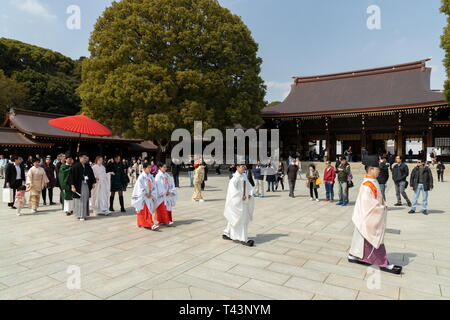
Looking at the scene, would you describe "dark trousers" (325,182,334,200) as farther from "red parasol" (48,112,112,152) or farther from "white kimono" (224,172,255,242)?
"red parasol" (48,112,112,152)

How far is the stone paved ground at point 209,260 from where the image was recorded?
3.68 metres

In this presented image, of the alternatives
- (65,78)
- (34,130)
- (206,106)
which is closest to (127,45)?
(206,106)

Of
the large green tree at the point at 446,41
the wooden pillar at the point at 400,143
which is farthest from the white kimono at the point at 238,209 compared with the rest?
the wooden pillar at the point at 400,143

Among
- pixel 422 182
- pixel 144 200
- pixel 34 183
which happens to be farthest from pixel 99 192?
pixel 422 182

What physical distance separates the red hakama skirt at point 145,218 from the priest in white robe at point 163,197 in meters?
0.36

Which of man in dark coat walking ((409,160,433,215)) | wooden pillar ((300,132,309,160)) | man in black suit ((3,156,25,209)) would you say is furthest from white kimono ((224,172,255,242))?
wooden pillar ((300,132,309,160))

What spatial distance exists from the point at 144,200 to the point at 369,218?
468 cm

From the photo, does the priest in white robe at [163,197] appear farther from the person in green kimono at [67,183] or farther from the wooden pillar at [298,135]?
the wooden pillar at [298,135]

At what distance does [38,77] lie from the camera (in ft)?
123

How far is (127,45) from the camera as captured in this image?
2025 cm

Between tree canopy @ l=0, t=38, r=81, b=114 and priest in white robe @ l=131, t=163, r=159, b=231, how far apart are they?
114 ft

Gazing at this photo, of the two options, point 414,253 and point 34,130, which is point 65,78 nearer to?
point 34,130

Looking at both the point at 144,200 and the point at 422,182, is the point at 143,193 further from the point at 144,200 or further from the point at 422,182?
the point at 422,182
